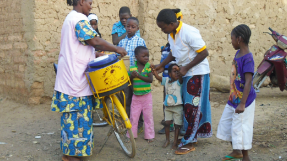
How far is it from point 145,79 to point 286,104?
321 centimetres

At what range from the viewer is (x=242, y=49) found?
308 centimetres

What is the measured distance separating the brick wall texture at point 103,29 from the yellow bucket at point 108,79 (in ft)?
9.24

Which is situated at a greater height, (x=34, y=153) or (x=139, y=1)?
(x=139, y=1)

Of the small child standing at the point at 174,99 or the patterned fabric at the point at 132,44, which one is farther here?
the patterned fabric at the point at 132,44

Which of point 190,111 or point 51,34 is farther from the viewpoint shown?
point 51,34

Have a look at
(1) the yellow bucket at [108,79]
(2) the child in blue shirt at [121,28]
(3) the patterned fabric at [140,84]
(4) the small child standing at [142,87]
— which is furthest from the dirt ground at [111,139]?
(2) the child in blue shirt at [121,28]

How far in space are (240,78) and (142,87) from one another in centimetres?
136

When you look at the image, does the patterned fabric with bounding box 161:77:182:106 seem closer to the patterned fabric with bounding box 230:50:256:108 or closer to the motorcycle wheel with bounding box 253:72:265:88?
the patterned fabric with bounding box 230:50:256:108

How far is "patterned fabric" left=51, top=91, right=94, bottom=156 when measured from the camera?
Answer: 318 centimetres

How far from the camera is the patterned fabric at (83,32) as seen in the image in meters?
3.01

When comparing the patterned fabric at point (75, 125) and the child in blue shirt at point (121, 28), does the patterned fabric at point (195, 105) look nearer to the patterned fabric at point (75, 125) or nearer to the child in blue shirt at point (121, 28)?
the patterned fabric at point (75, 125)

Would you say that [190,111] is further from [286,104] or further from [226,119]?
[286,104]

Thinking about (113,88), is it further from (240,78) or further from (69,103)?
(240,78)

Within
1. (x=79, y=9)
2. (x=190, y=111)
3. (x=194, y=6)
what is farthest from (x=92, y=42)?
(x=194, y=6)
